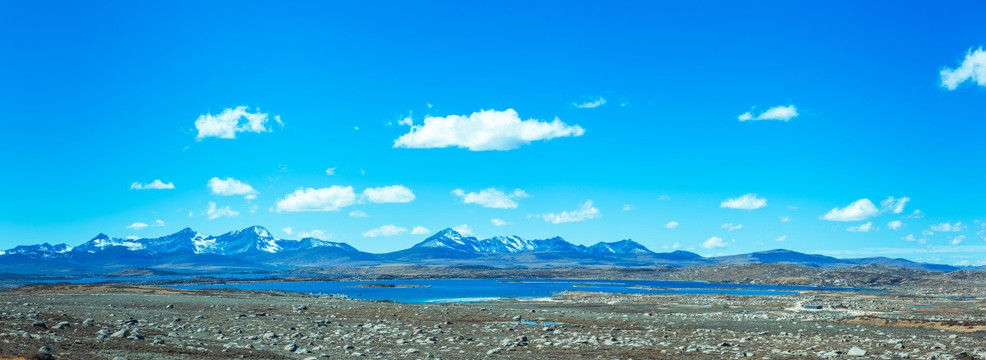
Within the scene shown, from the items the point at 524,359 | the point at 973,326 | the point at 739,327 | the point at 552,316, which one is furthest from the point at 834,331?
the point at 524,359

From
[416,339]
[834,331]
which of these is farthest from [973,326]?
[416,339]

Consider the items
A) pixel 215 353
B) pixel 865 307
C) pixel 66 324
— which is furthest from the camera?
pixel 865 307

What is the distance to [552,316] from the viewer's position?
61344mm

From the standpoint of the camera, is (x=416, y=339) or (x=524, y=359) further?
(x=416, y=339)

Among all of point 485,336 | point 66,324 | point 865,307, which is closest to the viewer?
point 66,324

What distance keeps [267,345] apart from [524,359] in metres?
12.7

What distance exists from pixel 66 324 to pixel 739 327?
4293 centimetres

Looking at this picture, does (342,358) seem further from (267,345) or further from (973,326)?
(973,326)

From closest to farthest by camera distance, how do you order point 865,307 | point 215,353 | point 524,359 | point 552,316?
1. point 215,353
2. point 524,359
3. point 552,316
4. point 865,307

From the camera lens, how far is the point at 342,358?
31.6 meters

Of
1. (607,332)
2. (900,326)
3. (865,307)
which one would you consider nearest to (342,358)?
(607,332)

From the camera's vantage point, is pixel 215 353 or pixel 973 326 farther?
pixel 973 326

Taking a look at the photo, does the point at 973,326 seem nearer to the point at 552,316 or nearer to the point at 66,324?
the point at 552,316

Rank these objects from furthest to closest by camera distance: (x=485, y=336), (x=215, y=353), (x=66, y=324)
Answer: (x=485, y=336) → (x=66, y=324) → (x=215, y=353)
